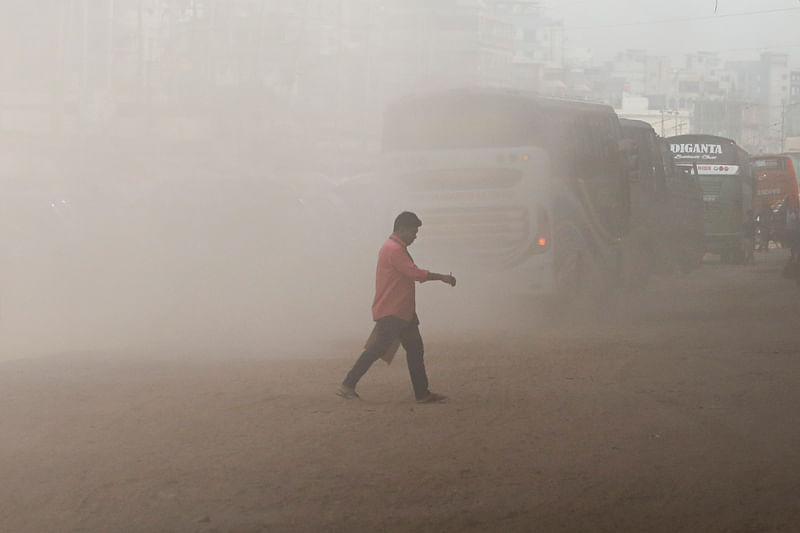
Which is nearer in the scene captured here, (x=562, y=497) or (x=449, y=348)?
(x=562, y=497)

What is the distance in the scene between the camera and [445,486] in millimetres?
5641

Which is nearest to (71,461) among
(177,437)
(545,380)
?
(177,437)

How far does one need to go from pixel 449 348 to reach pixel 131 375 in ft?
10.0

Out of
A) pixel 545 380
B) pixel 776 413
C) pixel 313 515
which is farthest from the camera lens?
pixel 545 380

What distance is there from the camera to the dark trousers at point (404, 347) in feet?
26.2

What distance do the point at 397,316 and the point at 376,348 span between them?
0.26 metres

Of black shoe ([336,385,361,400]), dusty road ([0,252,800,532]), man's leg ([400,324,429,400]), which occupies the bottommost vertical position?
dusty road ([0,252,800,532])

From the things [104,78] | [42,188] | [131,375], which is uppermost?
[104,78]

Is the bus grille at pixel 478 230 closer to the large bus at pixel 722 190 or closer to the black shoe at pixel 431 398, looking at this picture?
the black shoe at pixel 431 398

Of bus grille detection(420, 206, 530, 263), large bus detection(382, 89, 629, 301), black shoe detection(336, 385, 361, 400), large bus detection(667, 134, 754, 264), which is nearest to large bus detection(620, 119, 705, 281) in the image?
large bus detection(382, 89, 629, 301)

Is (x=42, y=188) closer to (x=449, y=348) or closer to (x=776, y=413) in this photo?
(x=449, y=348)

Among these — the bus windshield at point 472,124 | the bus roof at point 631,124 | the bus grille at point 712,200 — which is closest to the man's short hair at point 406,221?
the bus windshield at point 472,124

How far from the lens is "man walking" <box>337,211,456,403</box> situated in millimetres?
7996

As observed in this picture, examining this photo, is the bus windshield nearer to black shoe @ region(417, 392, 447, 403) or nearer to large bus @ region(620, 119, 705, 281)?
large bus @ region(620, 119, 705, 281)
